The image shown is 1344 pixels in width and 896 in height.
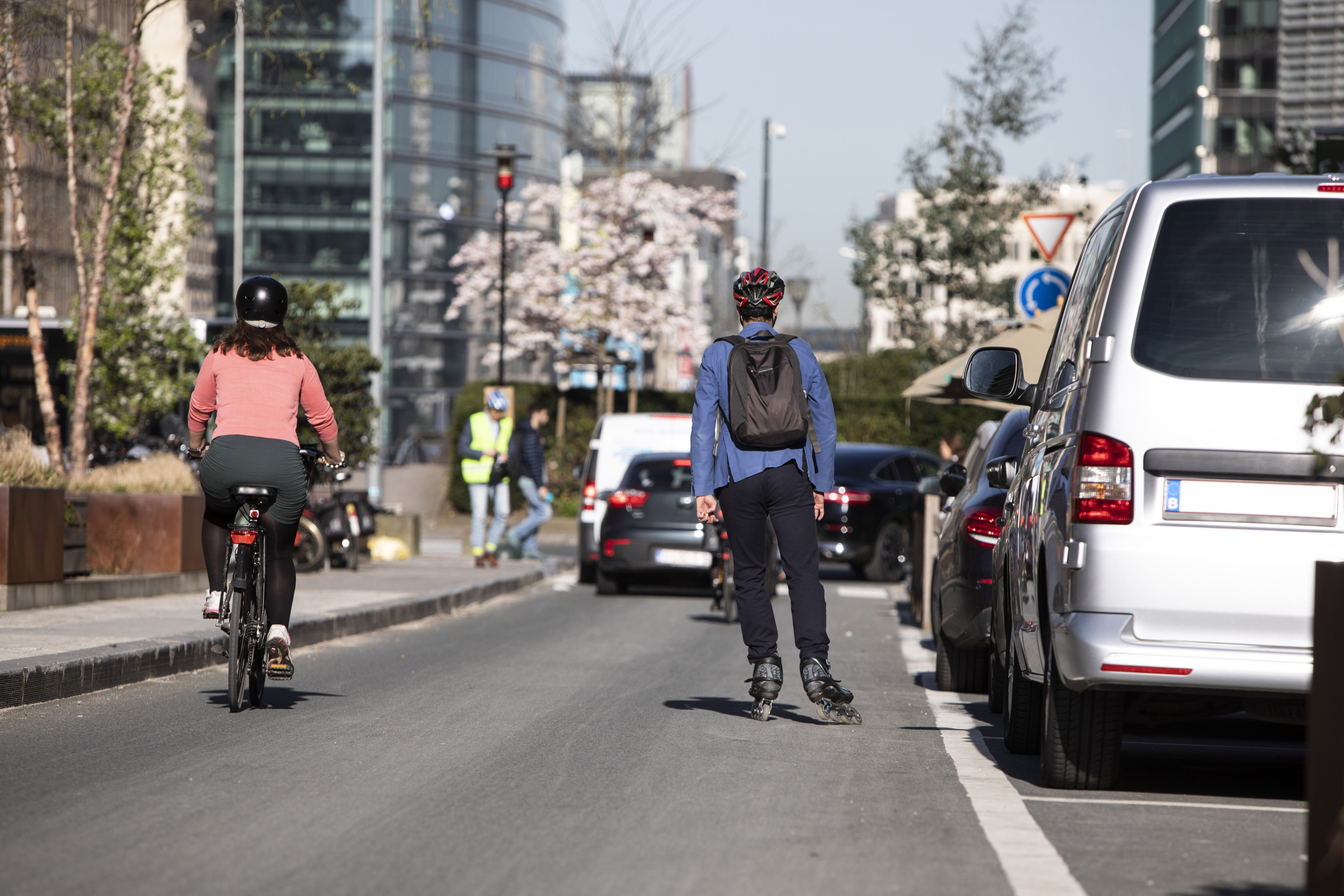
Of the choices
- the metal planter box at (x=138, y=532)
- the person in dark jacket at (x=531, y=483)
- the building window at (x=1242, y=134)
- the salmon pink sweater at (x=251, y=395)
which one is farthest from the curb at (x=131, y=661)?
the building window at (x=1242, y=134)

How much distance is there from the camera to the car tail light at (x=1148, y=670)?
5.59 m

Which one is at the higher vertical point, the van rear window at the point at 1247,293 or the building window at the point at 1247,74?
the building window at the point at 1247,74

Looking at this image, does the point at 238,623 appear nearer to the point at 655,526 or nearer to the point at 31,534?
the point at 31,534

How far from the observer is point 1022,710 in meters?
7.17

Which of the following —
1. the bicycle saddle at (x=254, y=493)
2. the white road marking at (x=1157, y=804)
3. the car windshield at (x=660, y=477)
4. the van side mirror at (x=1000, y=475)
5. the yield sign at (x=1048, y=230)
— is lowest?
the white road marking at (x=1157, y=804)

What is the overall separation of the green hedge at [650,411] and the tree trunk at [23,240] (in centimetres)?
1772

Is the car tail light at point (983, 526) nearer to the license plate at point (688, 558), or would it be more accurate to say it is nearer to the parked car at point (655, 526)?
the parked car at point (655, 526)

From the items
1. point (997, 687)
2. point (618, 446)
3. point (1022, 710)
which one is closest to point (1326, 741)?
point (1022, 710)

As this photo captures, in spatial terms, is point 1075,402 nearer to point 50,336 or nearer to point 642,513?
point 642,513

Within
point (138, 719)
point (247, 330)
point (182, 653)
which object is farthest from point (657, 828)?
point (182, 653)

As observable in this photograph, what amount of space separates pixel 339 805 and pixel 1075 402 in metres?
2.75

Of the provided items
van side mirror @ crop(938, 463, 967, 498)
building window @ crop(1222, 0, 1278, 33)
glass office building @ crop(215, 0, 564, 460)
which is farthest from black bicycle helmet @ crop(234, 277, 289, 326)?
building window @ crop(1222, 0, 1278, 33)

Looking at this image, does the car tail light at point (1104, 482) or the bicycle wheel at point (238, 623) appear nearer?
the car tail light at point (1104, 482)

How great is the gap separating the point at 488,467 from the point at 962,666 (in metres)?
11.6
